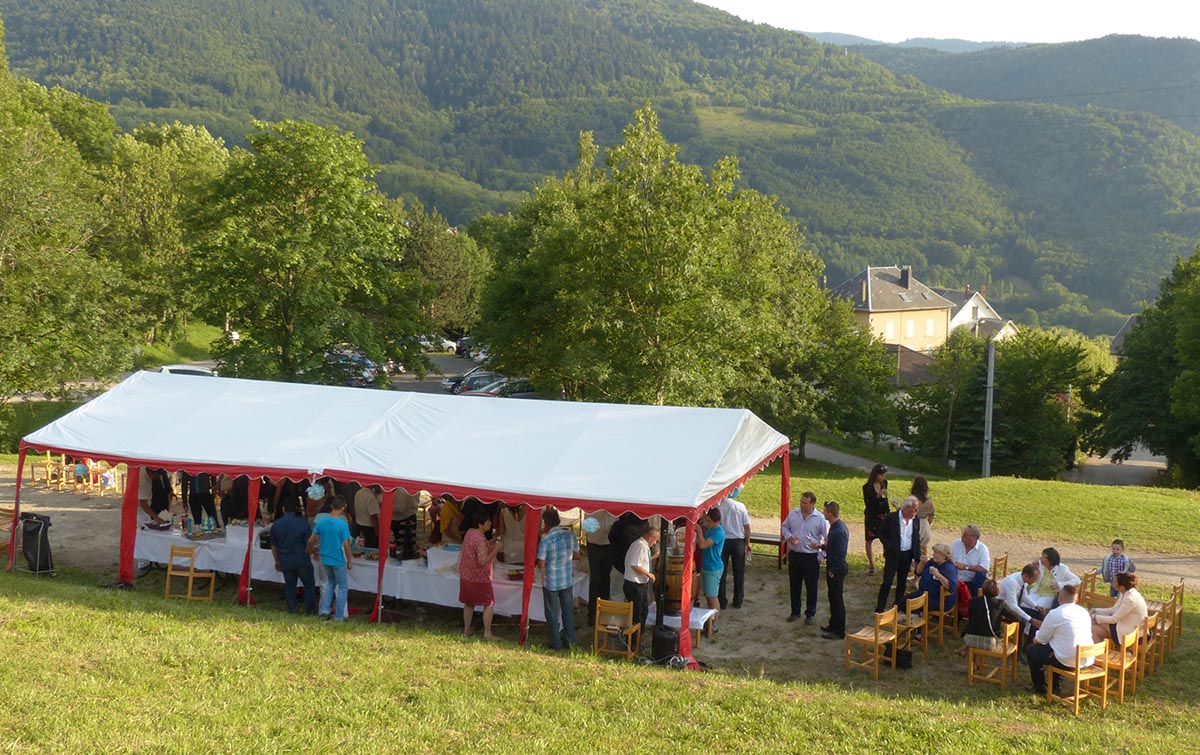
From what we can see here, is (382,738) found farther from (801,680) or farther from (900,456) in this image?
(900,456)

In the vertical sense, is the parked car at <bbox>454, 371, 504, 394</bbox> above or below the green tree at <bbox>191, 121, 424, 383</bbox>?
below

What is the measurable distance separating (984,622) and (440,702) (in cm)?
559

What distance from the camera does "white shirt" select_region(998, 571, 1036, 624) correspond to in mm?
10180

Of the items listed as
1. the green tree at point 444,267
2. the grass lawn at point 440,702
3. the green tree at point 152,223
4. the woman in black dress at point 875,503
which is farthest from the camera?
the green tree at point 444,267

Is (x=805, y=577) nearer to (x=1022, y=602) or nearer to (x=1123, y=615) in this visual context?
(x=1022, y=602)

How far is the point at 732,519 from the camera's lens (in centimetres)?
1238

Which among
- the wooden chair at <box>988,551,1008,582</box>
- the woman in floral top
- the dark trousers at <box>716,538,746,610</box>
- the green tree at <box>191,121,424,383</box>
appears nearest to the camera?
the woman in floral top

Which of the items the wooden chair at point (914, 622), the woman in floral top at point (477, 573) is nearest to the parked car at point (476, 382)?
the woman in floral top at point (477, 573)

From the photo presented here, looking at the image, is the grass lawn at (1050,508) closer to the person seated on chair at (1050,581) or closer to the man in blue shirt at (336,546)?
the person seated on chair at (1050,581)

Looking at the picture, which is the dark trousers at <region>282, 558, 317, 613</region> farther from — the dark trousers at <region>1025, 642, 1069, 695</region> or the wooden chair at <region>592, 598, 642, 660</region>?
the dark trousers at <region>1025, 642, 1069, 695</region>

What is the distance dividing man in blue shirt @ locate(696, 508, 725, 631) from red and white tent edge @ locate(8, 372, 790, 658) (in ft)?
1.98

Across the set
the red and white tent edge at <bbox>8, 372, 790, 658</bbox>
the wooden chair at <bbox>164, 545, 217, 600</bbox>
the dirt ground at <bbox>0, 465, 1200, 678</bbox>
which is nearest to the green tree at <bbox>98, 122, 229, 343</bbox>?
the dirt ground at <bbox>0, 465, 1200, 678</bbox>

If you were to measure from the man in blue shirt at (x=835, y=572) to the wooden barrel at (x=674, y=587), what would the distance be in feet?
5.85

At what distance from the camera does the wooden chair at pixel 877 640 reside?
382 inches
